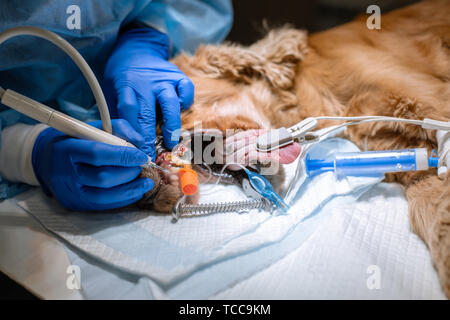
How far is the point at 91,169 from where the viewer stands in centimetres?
72

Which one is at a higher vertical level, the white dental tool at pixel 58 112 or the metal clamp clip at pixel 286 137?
the white dental tool at pixel 58 112

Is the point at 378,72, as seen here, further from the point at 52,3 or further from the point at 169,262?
the point at 52,3

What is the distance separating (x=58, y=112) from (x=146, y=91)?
Answer: 25cm

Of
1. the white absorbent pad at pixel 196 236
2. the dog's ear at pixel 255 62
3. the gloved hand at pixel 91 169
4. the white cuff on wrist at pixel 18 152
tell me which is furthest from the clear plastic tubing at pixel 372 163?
the white cuff on wrist at pixel 18 152

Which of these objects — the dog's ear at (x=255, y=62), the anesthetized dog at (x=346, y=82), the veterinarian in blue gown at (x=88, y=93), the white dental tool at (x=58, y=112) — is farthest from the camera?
the dog's ear at (x=255, y=62)

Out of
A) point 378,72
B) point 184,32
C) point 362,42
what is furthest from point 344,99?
point 184,32

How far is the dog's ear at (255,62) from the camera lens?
104 centimetres

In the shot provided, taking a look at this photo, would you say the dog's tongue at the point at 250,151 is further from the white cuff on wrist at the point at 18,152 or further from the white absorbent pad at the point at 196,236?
the white cuff on wrist at the point at 18,152

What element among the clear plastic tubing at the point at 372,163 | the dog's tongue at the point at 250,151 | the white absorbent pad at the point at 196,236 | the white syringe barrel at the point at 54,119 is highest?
the white syringe barrel at the point at 54,119

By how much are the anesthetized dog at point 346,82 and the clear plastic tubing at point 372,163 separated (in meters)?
0.06

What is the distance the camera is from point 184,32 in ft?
4.06

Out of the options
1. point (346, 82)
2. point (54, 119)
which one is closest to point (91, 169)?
point (54, 119)

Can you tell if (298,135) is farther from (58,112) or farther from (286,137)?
(58,112)

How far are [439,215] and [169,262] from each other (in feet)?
1.98
